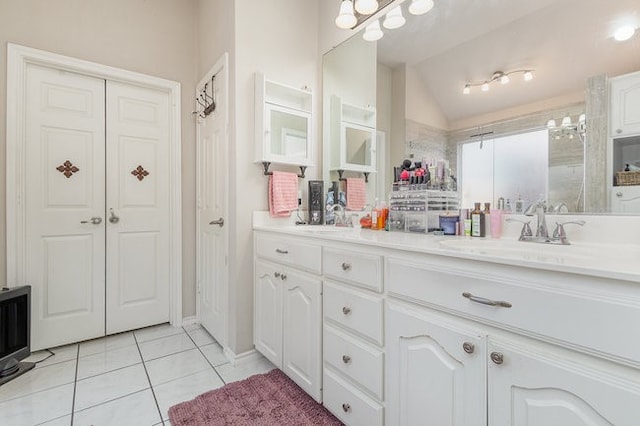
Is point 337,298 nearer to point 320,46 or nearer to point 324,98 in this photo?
point 324,98

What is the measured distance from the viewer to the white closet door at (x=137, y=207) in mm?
2393

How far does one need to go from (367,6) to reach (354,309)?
1.78 metres

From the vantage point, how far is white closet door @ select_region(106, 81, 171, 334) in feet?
7.85

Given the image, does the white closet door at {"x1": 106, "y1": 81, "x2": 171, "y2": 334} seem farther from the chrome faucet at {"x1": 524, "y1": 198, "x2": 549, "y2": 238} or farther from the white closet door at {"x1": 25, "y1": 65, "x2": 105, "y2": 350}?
the chrome faucet at {"x1": 524, "y1": 198, "x2": 549, "y2": 238}

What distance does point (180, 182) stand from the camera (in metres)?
2.63

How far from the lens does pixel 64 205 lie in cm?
221

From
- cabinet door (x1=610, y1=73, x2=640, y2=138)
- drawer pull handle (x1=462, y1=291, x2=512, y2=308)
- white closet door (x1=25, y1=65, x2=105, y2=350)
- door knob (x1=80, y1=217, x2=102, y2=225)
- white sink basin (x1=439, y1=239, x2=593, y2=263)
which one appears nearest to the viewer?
drawer pull handle (x1=462, y1=291, x2=512, y2=308)

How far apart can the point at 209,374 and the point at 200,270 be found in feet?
3.18

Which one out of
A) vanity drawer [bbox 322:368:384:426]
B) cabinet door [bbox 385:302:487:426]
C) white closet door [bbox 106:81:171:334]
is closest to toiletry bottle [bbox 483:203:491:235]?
cabinet door [bbox 385:302:487:426]

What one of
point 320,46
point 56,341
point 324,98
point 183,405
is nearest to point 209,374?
point 183,405

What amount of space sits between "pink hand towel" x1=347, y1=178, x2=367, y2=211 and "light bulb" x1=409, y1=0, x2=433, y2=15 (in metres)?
1.03

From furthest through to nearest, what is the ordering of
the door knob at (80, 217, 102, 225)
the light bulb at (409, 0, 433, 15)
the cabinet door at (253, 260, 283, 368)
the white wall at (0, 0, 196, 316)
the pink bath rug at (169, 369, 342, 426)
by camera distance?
the door knob at (80, 217, 102, 225), the white wall at (0, 0, 196, 316), the cabinet door at (253, 260, 283, 368), the light bulb at (409, 0, 433, 15), the pink bath rug at (169, 369, 342, 426)

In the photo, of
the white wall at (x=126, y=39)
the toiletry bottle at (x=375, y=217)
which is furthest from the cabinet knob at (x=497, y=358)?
the white wall at (x=126, y=39)

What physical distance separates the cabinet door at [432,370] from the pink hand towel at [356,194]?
1083 millimetres
